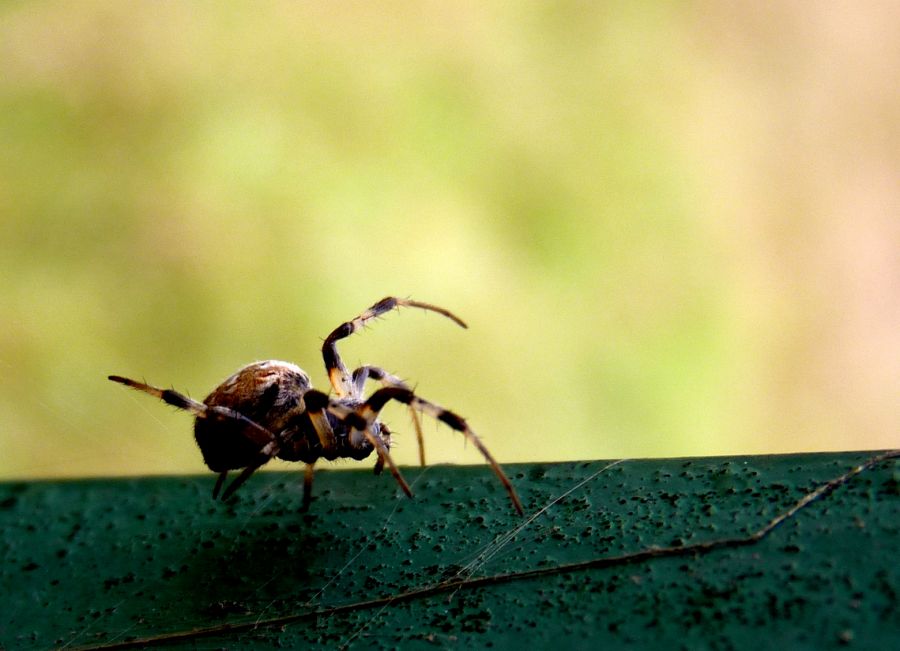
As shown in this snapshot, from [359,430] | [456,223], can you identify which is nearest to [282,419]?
[359,430]

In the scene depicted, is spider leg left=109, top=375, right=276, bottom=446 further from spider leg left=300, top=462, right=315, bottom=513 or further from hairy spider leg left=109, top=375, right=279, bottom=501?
spider leg left=300, top=462, right=315, bottom=513

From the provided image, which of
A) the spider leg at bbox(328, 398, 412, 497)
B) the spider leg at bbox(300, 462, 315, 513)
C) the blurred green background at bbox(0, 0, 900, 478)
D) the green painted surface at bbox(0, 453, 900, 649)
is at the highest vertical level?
the blurred green background at bbox(0, 0, 900, 478)

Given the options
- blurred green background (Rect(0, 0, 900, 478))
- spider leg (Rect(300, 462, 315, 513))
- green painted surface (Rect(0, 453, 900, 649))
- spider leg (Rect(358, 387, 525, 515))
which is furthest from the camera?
blurred green background (Rect(0, 0, 900, 478))

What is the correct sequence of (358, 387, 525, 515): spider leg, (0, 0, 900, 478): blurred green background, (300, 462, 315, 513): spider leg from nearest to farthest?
(300, 462, 315, 513): spider leg < (358, 387, 525, 515): spider leg < (0, 0, 900, 478): blurred green background

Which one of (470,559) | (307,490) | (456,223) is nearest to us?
(470,559)

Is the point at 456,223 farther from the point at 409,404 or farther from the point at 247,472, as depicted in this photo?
the point at 247,472

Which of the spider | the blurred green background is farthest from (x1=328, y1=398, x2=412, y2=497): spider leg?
the blurred green background

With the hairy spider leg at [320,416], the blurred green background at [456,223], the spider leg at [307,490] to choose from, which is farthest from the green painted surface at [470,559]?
the blurred green background at [456,223]
